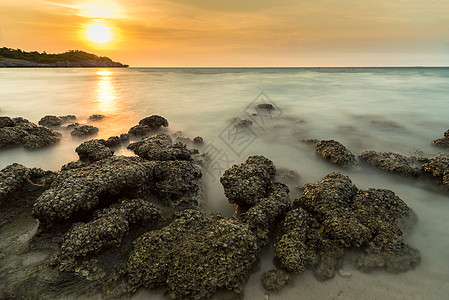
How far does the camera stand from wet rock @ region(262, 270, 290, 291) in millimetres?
3213

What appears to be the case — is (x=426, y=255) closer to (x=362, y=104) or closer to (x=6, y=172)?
(x=6, y=172)

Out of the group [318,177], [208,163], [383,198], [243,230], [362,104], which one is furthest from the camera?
[362,104]

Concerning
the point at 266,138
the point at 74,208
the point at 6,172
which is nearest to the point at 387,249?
the point at 74,208

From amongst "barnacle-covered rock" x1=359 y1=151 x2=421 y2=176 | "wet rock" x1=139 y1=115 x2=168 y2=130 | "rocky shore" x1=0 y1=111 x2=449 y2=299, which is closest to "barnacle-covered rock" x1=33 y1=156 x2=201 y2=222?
"rocky shore" x1=0 y1=111 x2=449 y2=299

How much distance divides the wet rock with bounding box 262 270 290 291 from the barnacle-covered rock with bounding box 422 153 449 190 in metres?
4.47

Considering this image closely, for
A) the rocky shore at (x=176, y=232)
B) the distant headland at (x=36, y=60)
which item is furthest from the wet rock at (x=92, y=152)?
the distant headland at (x=36, y=60)

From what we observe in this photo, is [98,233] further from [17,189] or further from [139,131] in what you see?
[139,131]

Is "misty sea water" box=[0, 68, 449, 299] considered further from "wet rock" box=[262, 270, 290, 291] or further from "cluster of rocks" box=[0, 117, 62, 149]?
"cluster of rocks" box=[0, 117, 62, 149]

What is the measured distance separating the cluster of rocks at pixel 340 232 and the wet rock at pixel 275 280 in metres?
0.13

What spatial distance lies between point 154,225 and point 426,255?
432 centimetres

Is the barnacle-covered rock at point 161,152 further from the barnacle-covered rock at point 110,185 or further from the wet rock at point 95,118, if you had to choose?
the wet rock at point 95,118

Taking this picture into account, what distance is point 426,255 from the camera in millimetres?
3693

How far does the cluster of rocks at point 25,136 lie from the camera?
7227 millimetres

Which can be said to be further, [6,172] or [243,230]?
[6,172]
